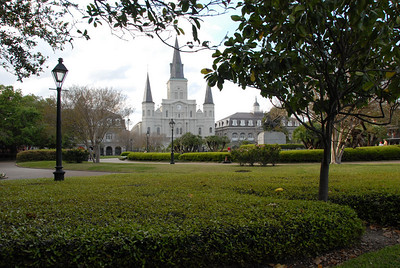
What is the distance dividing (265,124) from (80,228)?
943 inches

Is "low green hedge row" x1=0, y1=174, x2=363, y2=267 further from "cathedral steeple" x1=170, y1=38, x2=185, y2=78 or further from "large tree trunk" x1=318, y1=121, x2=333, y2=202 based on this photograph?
"cathedral steeple" x1=170, y1=38, x2=185, y2=78

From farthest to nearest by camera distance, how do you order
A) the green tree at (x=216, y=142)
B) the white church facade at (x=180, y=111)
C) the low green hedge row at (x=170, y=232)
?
the white church facade at (x=180, y=111) → the green tree at (x=216, y=142) → the low green hedge row at (x=170, y=232)

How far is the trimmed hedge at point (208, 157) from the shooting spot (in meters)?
24.0

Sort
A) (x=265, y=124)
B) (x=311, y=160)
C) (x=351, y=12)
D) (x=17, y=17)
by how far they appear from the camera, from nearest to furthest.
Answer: (x=351, y=12) < (x=17, y=17) < (x=311, y=160) < (x=265, y=124)

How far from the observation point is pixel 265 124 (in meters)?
25.7

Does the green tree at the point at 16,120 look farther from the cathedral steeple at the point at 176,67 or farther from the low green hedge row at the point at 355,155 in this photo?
the cathedral steeple at the point at 176,67

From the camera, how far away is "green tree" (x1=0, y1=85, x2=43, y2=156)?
38125 mm

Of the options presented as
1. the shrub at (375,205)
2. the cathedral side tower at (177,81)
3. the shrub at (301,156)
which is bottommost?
the shrub at (375,205)

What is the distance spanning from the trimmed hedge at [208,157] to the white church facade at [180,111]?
62.6 metres

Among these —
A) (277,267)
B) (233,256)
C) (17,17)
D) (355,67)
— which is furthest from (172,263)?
(17,17)

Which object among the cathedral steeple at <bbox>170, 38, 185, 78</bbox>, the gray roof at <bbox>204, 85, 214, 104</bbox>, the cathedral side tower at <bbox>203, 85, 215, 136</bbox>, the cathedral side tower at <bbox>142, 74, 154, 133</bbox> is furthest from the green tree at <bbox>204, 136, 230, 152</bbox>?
the cathedral steeple at <bbox>170, 38, 185, 78</bbox>

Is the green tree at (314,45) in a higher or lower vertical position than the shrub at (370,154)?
higher

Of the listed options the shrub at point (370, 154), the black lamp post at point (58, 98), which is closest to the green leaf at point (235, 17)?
the black lamp post at point (58, 98)

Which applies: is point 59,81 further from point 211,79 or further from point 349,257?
point 349,257
